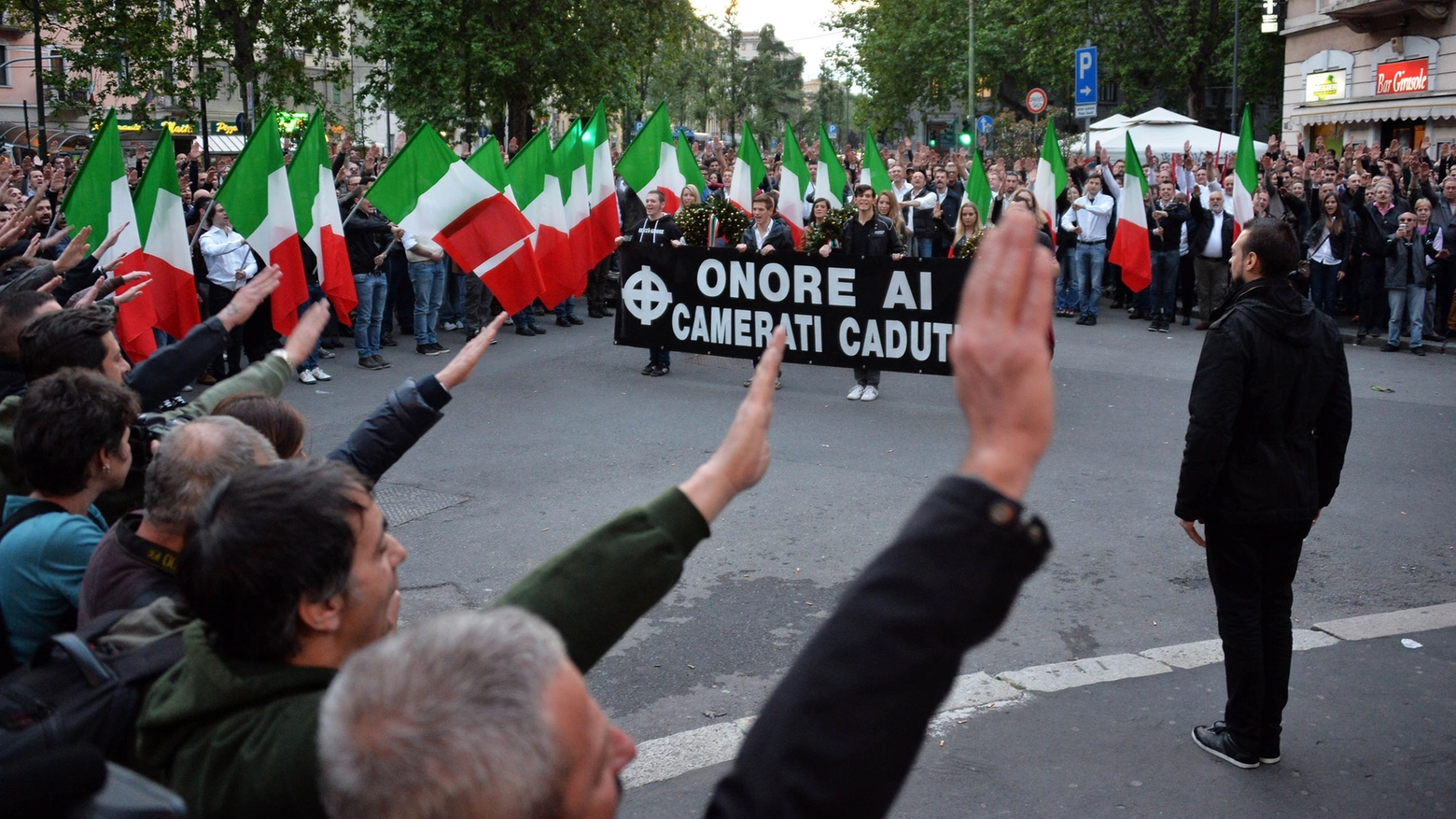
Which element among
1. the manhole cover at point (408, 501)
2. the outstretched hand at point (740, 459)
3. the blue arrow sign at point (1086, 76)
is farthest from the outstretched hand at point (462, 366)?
the blue arrow sign at point (1086, 76)

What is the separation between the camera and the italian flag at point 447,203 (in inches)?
375

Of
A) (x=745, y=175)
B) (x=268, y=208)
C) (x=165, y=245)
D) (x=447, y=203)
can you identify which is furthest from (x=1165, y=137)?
(x=165, y=245)

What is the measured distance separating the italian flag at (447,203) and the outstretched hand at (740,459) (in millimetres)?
7695

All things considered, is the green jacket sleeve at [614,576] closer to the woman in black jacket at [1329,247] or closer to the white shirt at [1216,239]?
the woman in black jacket at [1329,247]

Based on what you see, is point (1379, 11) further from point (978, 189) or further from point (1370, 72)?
point (978, 189)

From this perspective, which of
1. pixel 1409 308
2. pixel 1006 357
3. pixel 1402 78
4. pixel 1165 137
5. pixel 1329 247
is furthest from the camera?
pixel 1402 78

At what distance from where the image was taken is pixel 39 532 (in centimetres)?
293

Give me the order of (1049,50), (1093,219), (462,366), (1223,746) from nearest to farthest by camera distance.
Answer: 1. (462,366)
2. (1223,746)
3. (1093,219)
4. (1049,50)

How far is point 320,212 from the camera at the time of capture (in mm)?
10312

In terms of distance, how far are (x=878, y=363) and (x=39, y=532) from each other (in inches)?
346

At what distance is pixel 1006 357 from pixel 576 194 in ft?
38.7

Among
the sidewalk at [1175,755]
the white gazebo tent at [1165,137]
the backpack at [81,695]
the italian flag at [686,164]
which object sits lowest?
the sidewalk at [1175,755]

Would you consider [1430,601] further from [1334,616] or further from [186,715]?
[186,715]

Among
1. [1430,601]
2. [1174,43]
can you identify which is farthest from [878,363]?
[1174,43]
